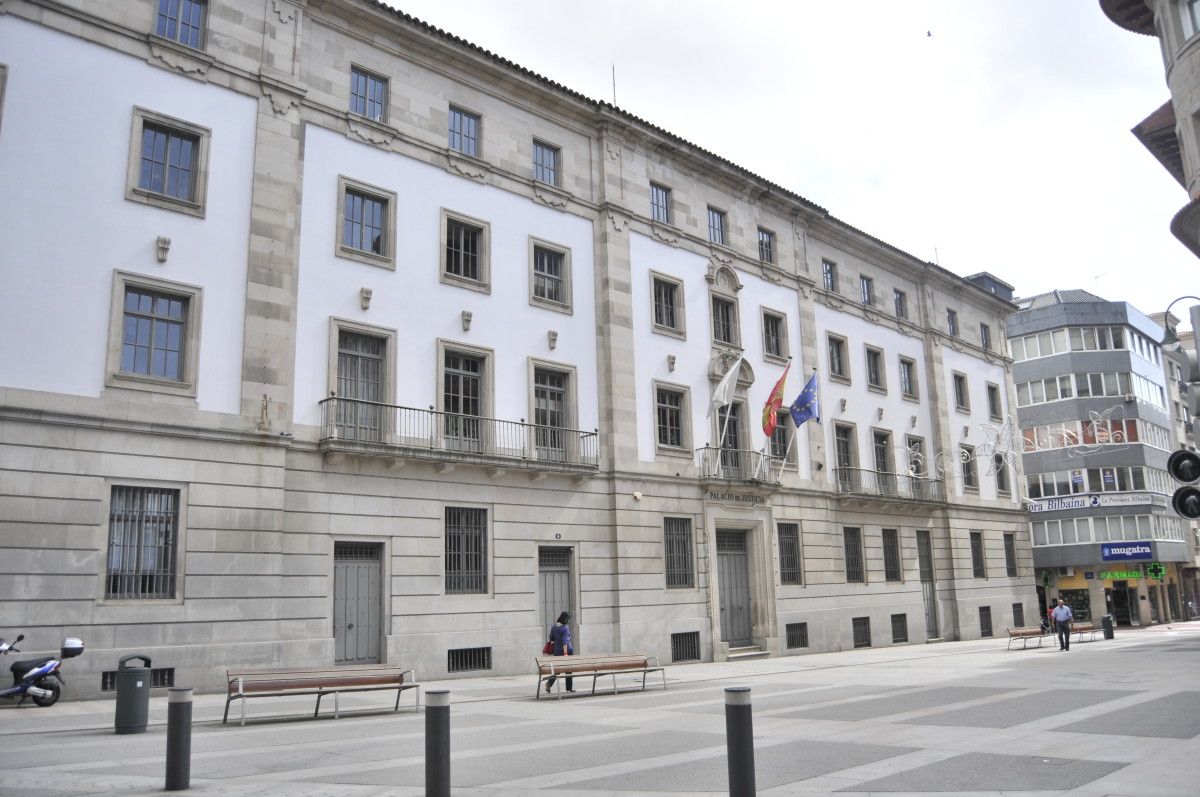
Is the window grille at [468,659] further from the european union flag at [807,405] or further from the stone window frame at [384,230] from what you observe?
the european union flag at [807,405]

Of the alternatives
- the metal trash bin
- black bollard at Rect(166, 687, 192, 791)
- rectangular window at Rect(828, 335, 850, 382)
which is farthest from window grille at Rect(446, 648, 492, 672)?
rectangular window at Rect(828, 335, 850, 382)

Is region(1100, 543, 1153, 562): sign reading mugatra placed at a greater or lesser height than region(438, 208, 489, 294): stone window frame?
lesser

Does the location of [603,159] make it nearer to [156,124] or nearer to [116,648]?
[156,124]

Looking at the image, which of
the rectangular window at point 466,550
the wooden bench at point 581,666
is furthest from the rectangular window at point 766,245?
the wooden bench at point 581,666

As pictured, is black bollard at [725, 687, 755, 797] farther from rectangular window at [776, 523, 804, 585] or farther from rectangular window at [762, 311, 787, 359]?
rectangular window at [762, 311, 787, 359]

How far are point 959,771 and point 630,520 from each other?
17956 millimetres

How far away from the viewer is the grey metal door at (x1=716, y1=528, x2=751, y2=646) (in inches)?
1169

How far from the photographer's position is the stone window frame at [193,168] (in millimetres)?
19000

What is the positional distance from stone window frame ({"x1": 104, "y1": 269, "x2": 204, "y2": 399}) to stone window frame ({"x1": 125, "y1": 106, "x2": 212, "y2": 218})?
5.22 feet

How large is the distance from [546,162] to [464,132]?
2923 millimetres

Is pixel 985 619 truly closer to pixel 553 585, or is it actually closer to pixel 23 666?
pixel 553 585

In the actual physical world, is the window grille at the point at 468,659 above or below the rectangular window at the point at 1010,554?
below

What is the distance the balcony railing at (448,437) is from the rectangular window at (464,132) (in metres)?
7.30

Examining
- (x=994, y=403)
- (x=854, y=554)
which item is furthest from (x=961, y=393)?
(x=854, y=554)
